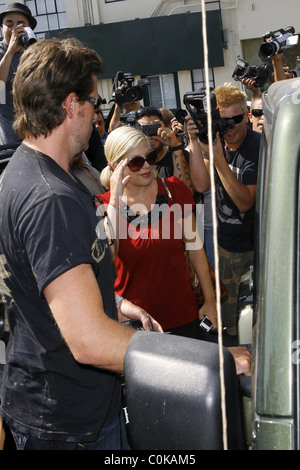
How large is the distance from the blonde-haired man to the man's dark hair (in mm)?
1936

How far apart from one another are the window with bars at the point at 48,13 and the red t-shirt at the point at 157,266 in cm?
1771

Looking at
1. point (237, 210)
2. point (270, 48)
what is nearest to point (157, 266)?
point (237, 210)

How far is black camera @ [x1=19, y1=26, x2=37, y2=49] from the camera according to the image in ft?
14.6

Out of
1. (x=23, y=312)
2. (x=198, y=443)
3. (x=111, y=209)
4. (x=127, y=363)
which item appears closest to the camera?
(x=198, y=443)

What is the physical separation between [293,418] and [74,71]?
123cm

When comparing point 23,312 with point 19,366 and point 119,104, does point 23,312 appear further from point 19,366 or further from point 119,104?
point 119,104

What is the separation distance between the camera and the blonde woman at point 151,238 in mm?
3285

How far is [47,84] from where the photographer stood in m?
1.96

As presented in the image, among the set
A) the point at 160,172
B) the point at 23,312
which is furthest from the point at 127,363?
the point at 160,172

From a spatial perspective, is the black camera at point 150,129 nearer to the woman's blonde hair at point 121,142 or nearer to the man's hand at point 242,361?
the woman's blonde hair at point 121,142

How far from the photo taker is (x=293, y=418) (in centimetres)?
124

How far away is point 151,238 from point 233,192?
2.56ft

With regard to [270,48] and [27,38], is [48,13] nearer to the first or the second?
[27,38]

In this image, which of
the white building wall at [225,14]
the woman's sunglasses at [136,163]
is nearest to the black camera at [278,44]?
the woman's sunglasses at [136,163]
